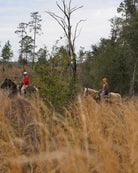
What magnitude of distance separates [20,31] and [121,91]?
106 feet

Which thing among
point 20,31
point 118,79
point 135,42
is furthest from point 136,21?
point 20,31

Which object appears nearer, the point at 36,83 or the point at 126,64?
the point at 36,83

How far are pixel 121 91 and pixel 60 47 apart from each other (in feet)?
81.9

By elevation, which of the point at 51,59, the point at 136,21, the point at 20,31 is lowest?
the point at 51,59

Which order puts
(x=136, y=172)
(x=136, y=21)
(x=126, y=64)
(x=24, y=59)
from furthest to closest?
(x=24, y=59)
(x=126, y=64)
(x=136, y=21)
(x=136, y=172)

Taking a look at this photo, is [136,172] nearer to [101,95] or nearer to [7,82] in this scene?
[101,95]

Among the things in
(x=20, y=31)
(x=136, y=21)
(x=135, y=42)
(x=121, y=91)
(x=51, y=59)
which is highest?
(x=20, y=31)

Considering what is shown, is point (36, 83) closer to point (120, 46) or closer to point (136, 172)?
point (136, 172)

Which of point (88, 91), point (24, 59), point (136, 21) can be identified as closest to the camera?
point (88, 91)

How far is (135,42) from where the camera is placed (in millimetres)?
26203

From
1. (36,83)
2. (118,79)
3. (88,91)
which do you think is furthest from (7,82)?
(118,79)

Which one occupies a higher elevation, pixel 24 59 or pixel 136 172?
pixel 24 59

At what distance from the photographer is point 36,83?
20.6ft

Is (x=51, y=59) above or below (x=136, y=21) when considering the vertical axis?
below
